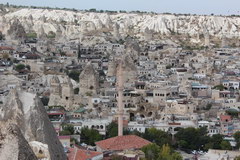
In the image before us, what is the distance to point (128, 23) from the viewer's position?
349 ft

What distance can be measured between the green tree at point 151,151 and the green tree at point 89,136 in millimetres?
4468

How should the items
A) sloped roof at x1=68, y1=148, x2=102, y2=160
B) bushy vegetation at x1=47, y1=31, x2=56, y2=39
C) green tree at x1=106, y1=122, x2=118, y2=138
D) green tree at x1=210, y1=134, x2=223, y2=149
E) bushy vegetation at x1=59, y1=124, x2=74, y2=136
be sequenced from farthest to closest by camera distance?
bushy vegetation at x1=47, y1=31, x2=56, y2=39
green tree at x1=106, y1=122, x2=118, y2=138
bushy vegetation at x1=59, y1=124, x2=74, y2=136
green tree at x1=210, y1=134, x2=223, y2=149
sloped roof at x1=68, y1=148, x2=102, y2=160

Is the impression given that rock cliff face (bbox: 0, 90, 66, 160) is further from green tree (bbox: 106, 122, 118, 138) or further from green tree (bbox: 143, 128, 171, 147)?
green tree (bbox: 106, 122, 118, 138)

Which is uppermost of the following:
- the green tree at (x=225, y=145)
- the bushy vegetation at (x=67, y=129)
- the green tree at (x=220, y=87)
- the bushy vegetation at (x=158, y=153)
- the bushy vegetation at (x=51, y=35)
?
the bushy vegetation at (x=51, y=35)

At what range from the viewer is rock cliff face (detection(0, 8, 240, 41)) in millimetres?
94250

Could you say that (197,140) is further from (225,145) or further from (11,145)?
(11,145)

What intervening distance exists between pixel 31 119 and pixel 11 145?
7.38m

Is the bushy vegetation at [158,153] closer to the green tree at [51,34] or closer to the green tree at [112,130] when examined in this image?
the green tree at [112,130]

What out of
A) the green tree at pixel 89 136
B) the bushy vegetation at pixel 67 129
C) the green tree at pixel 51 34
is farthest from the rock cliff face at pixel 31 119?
the green tree at pixel 51 34

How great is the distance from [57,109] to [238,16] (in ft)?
302

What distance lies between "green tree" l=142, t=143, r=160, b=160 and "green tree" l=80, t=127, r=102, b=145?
176 inches

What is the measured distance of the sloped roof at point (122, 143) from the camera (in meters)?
24.9

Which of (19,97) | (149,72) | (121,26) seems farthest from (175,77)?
(121,26)

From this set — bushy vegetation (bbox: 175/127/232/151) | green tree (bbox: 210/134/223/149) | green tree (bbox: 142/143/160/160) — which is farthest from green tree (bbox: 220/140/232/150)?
green tree (bbox: 142/143/160/160)
